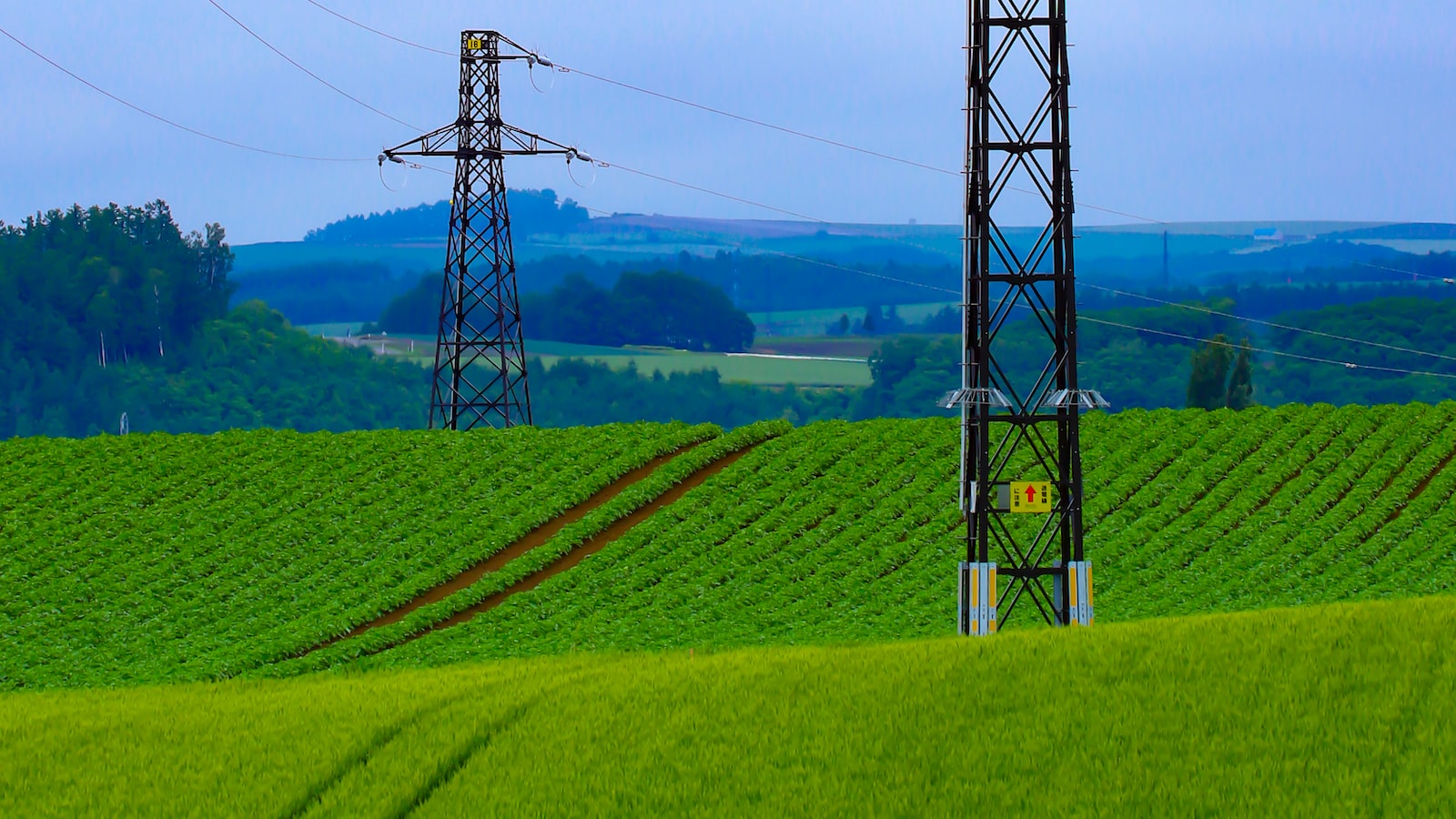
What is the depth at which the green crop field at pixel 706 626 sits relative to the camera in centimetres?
1458

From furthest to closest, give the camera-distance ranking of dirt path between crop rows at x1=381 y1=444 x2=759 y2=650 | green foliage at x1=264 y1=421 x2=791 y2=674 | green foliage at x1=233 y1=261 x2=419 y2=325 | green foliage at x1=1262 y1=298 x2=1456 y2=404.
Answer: green foliage at x1=233 y1=261 x2=419 y2=325 → green foliage at x1=1262 y1=298 x2=1456 y2=404 → dirt path between crop rows at x1=381 y1=444 x2=759 y2=650 → green foliage at x1=264 y1=421 x2=791 y2=674

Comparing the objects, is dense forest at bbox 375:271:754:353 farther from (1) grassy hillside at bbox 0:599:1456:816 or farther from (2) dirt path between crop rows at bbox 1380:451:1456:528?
(1) grassy hillside at bbox 0:599:1456:816

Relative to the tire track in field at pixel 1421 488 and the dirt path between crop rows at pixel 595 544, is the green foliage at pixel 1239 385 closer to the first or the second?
the tire track in field at pixel 1421 488

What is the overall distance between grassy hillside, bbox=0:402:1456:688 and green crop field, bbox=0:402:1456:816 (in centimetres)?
12

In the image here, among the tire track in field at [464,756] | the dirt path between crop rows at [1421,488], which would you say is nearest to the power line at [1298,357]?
the dirt path between crop rows at [1421,488]

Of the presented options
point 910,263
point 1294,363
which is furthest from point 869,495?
point 910,263

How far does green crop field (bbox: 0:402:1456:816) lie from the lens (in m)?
14.6

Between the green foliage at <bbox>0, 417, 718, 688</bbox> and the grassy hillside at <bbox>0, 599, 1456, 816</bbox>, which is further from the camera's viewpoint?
the green foliage at <bbox>0, 417, 718, 688</bbox>

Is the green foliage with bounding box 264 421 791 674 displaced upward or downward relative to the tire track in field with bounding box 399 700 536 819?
downward

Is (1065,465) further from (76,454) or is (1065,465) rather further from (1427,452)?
(76,454)

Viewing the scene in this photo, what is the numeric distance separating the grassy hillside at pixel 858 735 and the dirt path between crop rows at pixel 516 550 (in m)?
10.1

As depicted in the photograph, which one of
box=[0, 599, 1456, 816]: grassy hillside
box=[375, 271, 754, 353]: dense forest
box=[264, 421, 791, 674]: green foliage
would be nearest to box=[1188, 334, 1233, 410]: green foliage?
box=[264, 421, 791, 674]: green foliage

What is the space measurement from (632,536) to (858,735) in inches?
735

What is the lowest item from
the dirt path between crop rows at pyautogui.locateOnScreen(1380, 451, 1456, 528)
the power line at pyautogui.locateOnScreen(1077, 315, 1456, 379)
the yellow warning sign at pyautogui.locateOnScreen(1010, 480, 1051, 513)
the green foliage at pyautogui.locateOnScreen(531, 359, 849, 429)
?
the green foliage at pyautogui.locateOnScreen(531, 359, 849, 429)
